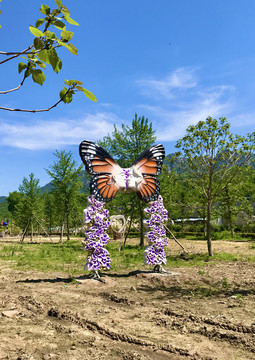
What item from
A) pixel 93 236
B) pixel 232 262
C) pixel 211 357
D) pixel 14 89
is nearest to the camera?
pixel 14 89

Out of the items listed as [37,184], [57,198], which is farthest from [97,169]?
[37,184]

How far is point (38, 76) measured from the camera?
2062mm

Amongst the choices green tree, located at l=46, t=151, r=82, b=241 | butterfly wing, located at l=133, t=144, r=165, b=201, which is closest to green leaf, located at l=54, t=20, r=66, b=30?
butterfly wing, located at l=133, t=144, r=165, b=201

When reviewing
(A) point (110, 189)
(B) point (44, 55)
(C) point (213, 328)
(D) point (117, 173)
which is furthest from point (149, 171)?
(B) point (44, 55)

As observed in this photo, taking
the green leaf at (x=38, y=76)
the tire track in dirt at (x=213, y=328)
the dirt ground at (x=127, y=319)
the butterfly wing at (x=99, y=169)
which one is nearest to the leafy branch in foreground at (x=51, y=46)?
the green leaf at (x=38, y=76)

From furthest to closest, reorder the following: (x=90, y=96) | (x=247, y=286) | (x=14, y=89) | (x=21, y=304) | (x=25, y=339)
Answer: (x=247, y=286)
(x=21, y=304)
(x=25, y=339)
(x=14, y=89)
(x=90, y=96)

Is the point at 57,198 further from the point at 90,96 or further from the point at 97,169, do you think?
the point at 90,96

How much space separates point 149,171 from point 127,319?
5496 millimetres

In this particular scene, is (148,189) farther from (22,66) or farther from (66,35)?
(66,35)

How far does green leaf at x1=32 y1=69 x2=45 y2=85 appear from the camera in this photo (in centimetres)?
205

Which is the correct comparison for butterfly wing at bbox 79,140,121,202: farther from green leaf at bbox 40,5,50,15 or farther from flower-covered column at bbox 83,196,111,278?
green leaf at bbox 40,5,50,15

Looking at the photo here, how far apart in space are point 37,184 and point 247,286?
863 inches

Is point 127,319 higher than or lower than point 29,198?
lower

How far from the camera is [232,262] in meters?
12.9
